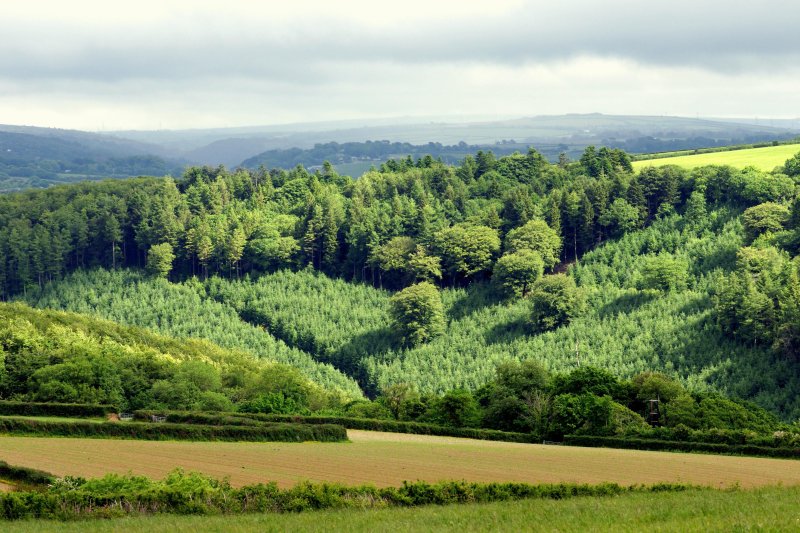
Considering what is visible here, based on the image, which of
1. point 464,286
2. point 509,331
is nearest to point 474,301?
point 464,286

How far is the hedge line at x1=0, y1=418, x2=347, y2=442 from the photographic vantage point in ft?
233

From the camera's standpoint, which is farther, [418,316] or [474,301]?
[474,301]

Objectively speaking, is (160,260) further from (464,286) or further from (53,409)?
(53,409)

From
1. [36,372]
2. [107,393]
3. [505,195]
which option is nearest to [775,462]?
[107,393]

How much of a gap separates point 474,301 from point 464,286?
7.21 m

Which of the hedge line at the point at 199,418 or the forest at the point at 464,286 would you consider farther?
the forest at the point at 464,286

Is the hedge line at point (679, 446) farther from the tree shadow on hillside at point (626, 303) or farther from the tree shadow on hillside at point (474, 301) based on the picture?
the tree shadow on hillside at point (474, 301)

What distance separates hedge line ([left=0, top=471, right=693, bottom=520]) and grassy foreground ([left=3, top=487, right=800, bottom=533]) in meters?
1.21

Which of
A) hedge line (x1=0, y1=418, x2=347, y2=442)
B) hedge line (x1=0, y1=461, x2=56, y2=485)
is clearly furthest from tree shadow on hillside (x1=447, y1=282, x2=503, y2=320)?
hedge line (x1=0, y1=461, x2=56, y2=485)

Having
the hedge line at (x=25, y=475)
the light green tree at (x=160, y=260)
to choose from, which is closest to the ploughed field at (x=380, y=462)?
the hedge line at (x=25, y=475)

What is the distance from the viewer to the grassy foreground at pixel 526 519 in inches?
1642

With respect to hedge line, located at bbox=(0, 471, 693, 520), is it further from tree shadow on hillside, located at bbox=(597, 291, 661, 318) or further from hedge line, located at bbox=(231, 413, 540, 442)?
tree shadow on hillside, located at bbox=(597, 291, 661, 318)

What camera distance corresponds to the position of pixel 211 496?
157 ft

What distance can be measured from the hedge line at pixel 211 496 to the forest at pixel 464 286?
37172 mm
